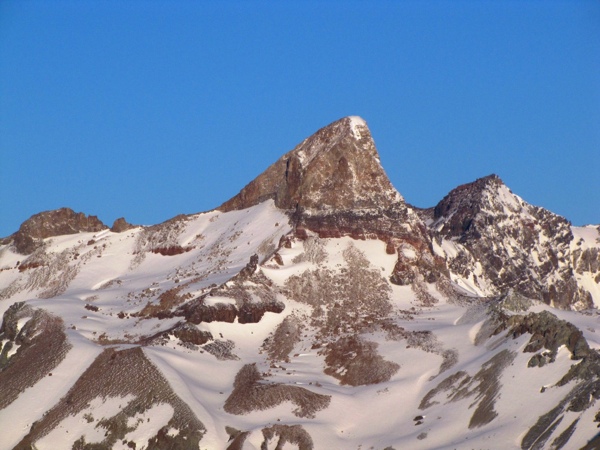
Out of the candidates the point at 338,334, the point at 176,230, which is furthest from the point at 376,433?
Answer: the point at 176,230

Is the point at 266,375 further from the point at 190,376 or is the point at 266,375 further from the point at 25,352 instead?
the point at 25,352

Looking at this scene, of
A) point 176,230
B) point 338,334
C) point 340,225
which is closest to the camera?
point 338,334

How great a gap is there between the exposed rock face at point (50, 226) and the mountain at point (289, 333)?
0.89ft

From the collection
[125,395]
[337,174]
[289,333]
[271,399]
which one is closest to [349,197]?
[337,174]

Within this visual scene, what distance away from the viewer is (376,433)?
402 feet

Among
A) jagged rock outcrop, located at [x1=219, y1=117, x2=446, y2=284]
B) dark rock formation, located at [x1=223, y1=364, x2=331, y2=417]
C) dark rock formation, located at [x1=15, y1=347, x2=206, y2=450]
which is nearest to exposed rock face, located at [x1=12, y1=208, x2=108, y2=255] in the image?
jagged rock outcrop, located at [x1=219, y1=117, x2=446, y2=284]

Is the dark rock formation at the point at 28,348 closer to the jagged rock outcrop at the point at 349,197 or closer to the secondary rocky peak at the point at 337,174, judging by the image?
the jagged rock outcrop at the point at 349,197

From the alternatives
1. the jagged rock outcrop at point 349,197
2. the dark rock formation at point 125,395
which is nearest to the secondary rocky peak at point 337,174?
the jagged rock outcrop at point 349,197

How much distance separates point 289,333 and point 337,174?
3056 centimetres

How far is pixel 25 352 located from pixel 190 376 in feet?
62.4

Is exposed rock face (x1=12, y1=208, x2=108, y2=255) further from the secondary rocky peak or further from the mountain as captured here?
the secondary rocky peak

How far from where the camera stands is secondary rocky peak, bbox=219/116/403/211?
170875 millimetres

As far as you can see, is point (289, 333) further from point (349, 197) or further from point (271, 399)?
point (349, 197)

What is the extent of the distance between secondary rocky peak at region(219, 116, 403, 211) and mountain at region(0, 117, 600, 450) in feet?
0.79
